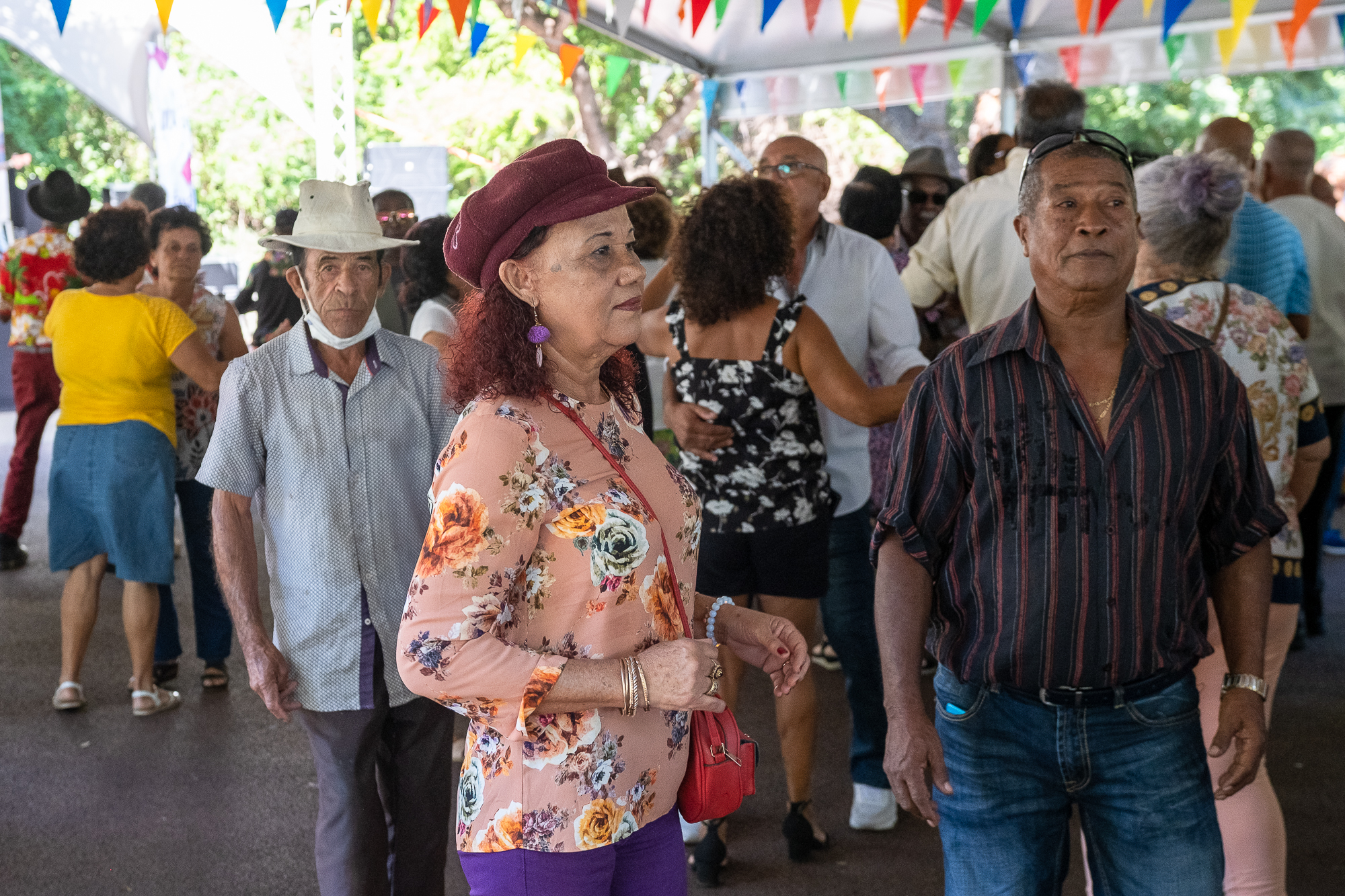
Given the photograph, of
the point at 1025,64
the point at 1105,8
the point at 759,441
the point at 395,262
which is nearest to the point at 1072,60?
the point at 1025,64

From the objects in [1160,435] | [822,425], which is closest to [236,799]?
[822,425]

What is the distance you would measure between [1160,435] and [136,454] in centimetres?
382

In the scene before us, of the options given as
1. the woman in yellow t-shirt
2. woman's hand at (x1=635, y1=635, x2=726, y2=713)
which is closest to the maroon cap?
woman's hand at (x1=635, y1=635, x2=726, y2=713)

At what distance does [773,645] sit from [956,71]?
8.07 m

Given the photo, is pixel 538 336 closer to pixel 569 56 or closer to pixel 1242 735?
pixel 1242 735

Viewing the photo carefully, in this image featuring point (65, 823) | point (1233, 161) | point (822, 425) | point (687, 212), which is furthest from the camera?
point (65, 823)

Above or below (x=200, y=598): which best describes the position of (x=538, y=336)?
above

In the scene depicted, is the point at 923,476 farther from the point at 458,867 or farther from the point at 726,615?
the point at 458,867

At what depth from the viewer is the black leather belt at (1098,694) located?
6.05 ft

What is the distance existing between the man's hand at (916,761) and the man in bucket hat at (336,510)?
116 centimetres

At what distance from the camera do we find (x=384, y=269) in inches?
114

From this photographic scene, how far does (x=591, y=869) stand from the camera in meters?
1.71

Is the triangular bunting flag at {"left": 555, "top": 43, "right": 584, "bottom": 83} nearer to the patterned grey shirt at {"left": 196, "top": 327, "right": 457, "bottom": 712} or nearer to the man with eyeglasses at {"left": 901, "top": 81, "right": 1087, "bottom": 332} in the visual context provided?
the man with eyeglasses at {"left": 901, "top": 81, "right": 1087, "bottom": 332}

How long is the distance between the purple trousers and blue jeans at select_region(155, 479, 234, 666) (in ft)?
11.3
